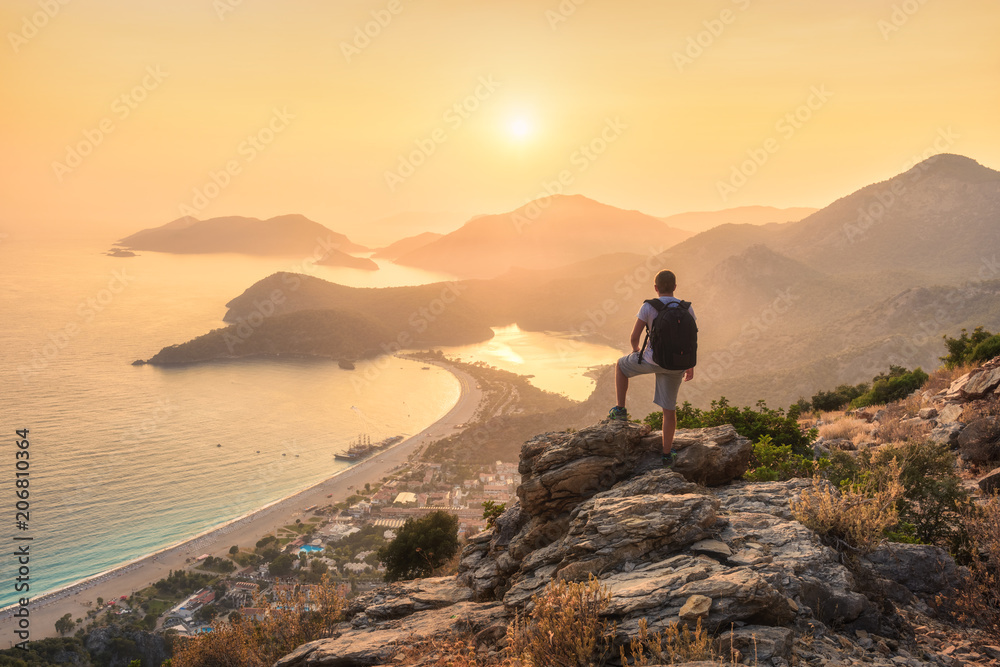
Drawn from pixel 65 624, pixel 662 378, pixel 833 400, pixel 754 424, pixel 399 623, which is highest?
pixel 662 378

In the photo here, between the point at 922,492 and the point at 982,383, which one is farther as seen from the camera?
the point at 982,383

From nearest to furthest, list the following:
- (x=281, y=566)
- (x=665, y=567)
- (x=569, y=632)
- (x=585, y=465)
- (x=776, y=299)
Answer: (x=569, y=632) → (x=665, y=567) → (x=585, y=465) → (x=281, y=566) → (x=776, y=299)

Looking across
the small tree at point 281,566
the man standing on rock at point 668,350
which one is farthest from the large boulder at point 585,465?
the small tree at point 281,566

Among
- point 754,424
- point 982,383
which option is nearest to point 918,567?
point 754,424

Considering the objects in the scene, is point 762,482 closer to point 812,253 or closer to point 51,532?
point 51,532

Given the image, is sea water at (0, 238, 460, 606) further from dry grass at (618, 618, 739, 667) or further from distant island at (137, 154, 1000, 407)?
dry grass at (618, 618, 739, 667)

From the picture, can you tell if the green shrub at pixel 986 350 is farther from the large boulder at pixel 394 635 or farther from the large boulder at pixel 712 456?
the large boulder at pixel 394 635

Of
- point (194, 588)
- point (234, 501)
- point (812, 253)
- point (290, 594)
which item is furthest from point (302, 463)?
point (812, 253)

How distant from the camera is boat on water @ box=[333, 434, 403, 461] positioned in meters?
62.8

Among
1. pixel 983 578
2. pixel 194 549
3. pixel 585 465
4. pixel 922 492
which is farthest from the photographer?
pixel 194 549

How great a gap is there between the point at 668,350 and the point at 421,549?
1402cm

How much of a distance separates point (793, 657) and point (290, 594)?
10437 mm

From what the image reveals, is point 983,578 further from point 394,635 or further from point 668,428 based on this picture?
point 394,635

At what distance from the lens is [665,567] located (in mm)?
5355
